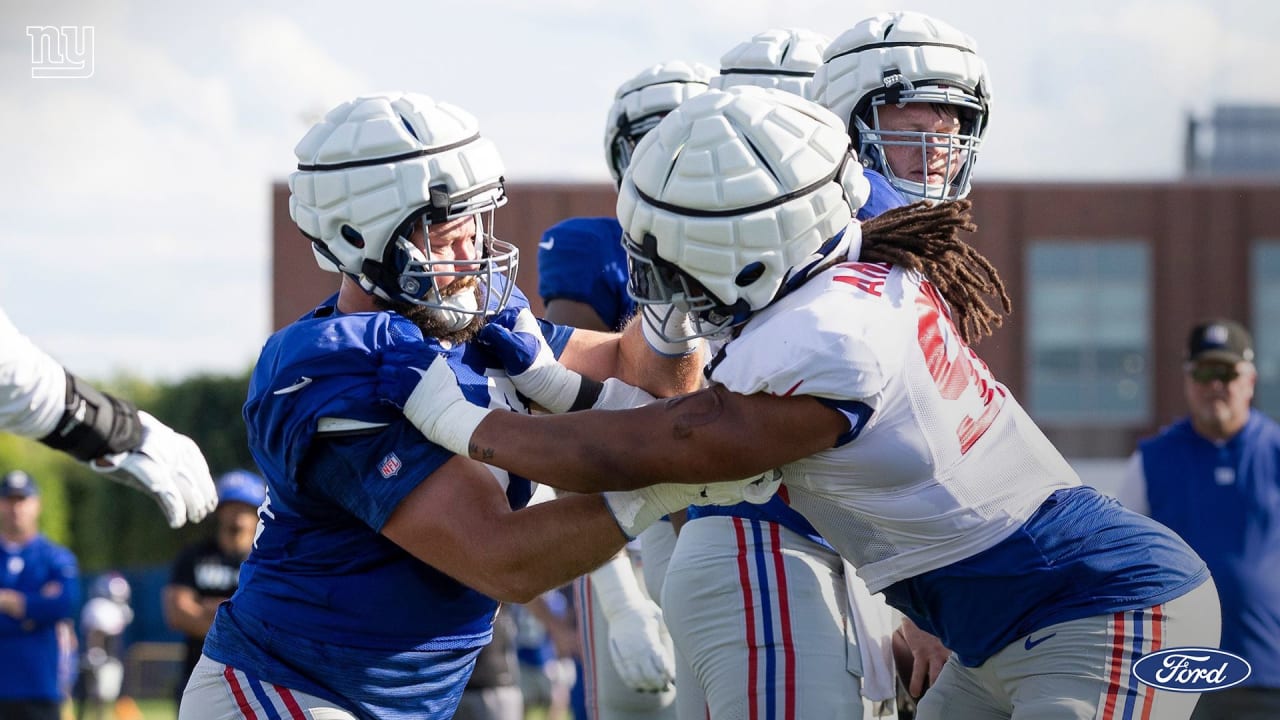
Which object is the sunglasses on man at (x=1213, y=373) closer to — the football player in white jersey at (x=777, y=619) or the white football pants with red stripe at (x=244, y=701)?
the football player in white jersey at (x=777, y=619)

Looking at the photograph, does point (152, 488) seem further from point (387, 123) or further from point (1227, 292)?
point (1227, 292)

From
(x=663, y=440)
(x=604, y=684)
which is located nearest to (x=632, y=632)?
(x=604, y=684)

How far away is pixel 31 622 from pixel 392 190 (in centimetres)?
613

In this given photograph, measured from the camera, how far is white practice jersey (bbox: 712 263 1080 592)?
8.59 ft

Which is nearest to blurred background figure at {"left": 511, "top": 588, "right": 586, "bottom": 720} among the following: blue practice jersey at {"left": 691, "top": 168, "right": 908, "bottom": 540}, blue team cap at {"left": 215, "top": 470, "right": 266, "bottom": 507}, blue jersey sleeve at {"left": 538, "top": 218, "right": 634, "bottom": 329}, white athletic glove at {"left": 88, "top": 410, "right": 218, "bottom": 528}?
blue team cap at {"left": 215, "top": 470, "right": 266, "bottom": 507}

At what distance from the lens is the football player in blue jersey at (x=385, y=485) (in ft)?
9.40

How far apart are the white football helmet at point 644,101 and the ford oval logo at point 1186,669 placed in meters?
2.59

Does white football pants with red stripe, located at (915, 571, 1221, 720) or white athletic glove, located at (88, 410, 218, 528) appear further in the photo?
white athletic glove, located at (88, 410, 218, 528)

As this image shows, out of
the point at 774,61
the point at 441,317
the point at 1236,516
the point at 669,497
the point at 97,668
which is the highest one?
the point at 774,61

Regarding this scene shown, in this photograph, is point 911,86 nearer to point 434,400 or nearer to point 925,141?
point 925,141

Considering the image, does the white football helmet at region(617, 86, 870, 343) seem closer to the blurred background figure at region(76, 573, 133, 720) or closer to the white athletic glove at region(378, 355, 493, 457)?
the white athletic glove at region(378, 355, 493, 457)

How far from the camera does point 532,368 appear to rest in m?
3.27

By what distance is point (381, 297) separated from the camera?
126 inches

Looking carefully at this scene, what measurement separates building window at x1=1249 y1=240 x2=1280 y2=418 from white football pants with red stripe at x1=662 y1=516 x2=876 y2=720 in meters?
23.9
